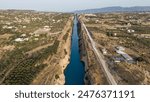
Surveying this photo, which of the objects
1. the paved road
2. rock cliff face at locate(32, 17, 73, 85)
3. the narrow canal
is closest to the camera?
the paved road

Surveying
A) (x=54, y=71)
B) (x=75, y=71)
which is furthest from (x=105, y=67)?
(x=54, y=71)

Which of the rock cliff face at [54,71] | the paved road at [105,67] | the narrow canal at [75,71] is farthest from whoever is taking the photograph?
the narrow canal at [75,71]

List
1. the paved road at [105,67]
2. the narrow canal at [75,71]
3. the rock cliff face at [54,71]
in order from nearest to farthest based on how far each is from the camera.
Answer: the paved road at [105,67]
the rock cliff face at [54,71]
the narrow canal at [75,71]

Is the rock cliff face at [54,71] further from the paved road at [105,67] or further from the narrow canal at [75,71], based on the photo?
the paved road at [105,67]

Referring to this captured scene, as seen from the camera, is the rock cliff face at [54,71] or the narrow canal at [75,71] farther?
the narrow canal at [75,71]

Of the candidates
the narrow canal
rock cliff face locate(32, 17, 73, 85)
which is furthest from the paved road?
rock cliff face locate(32, 17, 73, 85)

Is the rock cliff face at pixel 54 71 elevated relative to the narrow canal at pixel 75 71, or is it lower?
elevated

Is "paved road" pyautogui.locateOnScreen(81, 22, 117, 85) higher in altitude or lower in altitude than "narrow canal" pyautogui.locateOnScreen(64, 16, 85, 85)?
higher

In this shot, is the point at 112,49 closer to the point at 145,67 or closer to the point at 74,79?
the point at 145,67

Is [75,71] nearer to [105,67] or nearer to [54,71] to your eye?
[54,71]

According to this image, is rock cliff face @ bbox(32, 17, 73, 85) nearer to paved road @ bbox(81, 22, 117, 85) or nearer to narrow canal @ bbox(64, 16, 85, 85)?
narrow canal @ bbox(64, 16, 85, 85)

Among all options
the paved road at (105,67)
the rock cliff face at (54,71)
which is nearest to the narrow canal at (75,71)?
the rock cliff face at (54,71)
